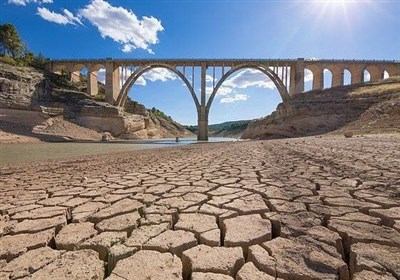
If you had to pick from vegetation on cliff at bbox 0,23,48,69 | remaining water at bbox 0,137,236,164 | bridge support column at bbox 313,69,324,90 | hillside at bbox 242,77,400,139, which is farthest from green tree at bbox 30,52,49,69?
bridge support column at bbox 313,69,324,90

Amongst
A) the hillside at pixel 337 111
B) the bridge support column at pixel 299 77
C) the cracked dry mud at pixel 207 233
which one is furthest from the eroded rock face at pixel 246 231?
the bridge support column at pixel 299 77

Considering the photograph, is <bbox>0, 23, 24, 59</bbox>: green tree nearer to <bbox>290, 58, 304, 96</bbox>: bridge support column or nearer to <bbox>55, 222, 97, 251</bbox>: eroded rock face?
<bbox>290, 58, 304, 96</bbox>: bridge support column

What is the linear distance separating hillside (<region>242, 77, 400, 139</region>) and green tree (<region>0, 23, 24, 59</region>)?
155ft

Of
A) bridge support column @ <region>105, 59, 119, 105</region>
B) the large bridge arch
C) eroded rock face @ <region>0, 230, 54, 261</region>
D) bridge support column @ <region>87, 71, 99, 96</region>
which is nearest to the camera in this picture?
eroded rock face @ <region>0, 230, 54, 261</region>

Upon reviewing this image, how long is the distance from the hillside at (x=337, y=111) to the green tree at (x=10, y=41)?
4714cm

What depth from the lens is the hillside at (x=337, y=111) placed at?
20.2 metres

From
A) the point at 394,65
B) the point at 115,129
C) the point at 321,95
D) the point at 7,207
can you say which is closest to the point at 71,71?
the point at 115,129

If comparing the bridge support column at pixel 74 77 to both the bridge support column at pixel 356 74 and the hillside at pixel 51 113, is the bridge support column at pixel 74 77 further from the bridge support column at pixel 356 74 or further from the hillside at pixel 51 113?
the bridge support column at pixel 356 74

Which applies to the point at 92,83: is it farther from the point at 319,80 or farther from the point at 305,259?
the point at 305,259

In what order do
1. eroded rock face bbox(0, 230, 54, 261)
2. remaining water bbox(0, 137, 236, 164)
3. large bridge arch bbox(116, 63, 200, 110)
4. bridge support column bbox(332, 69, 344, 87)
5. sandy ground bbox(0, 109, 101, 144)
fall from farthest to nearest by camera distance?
large bridge arch bbox(116, 63, 200, 110) → bridge support column bbox(332, 69, 344, 87) → sandy ground bbox(0, 109, 101, 144) → remaining water bbox(0, 137, 236, 164) → eroded rock face bbox(0, 230, 54, 261)

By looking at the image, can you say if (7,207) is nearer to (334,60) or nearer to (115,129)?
(115,129)

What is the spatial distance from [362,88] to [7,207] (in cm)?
3546

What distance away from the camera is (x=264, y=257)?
4.56ft

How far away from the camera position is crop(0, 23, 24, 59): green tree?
141 feet
